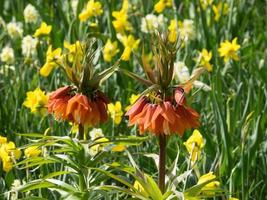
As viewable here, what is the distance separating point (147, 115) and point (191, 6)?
115 inches

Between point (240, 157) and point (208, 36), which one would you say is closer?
point (240, 157)

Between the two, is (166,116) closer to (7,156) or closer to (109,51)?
(7,156)

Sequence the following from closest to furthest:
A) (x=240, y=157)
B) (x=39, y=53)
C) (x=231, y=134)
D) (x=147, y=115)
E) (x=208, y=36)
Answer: (x=147, y=115) < (x=240, y=157) < (x=231, y=134) < (x=39, y=53) < (x=208, y=36)

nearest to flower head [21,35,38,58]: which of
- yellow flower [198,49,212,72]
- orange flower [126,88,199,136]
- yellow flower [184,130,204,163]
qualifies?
yellow flower [198,49,212,72]

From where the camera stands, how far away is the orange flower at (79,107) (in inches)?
90.5

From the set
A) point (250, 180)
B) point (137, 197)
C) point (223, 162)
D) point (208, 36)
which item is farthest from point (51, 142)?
point (208, 36)

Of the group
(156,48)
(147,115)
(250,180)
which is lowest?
(250,180)

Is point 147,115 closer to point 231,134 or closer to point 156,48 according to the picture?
point 156,48

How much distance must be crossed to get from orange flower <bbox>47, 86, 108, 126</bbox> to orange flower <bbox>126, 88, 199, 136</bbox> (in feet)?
0.49

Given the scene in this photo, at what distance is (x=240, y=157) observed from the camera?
317cm

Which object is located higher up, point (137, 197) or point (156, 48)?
point (156, 48)

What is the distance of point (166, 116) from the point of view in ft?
6.96

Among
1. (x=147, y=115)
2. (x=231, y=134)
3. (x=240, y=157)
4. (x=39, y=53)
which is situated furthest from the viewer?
(x=39, y=53)

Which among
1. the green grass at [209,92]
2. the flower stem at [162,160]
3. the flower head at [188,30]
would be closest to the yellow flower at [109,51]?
the green grass at [209,92]
